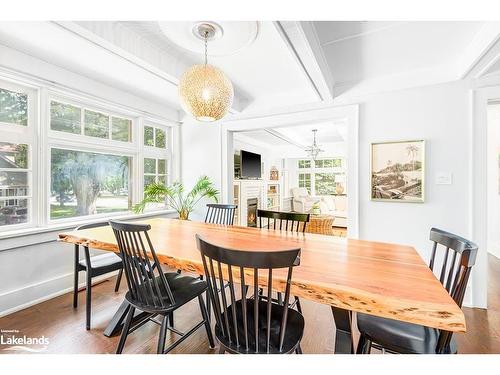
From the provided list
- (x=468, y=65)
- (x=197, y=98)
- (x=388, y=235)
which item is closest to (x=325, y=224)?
(x=388, y=235)

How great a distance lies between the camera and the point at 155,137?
3922mm

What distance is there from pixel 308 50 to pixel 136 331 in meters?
2.58

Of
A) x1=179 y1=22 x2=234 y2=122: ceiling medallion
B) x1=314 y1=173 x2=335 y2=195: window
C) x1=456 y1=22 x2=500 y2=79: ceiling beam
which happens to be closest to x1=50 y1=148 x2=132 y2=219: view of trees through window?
x1=179 y1=22 x2=234 y2=122: ceiling medallion

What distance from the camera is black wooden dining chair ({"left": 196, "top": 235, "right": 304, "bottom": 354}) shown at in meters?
0.96

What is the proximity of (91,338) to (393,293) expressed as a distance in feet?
6.88

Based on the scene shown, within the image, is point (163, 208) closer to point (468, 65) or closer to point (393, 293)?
point (393, 293)

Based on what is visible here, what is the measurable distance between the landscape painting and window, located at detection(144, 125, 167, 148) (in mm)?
3131

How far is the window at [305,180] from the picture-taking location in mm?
8289

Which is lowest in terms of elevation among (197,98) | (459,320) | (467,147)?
(459,320)

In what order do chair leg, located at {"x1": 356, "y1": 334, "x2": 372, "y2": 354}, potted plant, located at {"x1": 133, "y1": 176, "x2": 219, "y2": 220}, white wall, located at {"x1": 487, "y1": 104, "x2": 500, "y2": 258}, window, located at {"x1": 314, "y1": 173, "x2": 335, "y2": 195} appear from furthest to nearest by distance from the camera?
1. window, located at {"x1": 314, "y1": 173, "x2": 335, "y2": 195}
2. white wall, located at {"x1": 487, "y1": 104, "x2": 500, "y2": 258}
3. potted plant, located at {"x1": 133, "y1": 176, "x2": 219, "y2": 220}
4. chair leg, located at {"x1": 356, "y1": 334, "x2": 372, "y2": 354}

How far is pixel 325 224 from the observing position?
208 inches

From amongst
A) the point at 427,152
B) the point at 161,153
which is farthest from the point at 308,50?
the point at 161,153

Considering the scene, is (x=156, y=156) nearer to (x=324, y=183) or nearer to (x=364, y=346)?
(x=364, y=346)

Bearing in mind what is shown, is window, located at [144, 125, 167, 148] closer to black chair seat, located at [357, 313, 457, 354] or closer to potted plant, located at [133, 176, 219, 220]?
potted plant, located at [133, 176, 219, 220]
